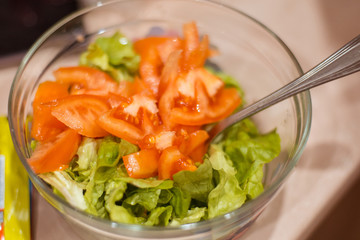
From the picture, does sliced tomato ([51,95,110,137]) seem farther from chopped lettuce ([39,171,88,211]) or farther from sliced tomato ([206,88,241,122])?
sliced tomato ([206,88,241,122])

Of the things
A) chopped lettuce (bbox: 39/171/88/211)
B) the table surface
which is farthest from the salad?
the table surface

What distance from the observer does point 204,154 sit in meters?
1.00

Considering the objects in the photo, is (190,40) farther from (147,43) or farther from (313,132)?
(313,132)

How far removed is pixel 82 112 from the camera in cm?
93

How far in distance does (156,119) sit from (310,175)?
42 cm

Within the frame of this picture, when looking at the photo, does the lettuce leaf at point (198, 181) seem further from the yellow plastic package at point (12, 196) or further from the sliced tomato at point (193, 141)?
the yellow plastic package at point (12, 196)

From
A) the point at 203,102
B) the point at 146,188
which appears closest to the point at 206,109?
the point at 203,102

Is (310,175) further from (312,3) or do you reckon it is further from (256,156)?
(312,3)

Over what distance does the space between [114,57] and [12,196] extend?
458mm

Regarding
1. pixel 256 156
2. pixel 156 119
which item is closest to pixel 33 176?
pixel 156 119

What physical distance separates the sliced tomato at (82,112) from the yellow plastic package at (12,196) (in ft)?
0.55

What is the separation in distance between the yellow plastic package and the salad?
0.22ft

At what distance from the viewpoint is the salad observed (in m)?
0.87

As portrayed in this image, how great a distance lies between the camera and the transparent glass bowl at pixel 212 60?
30.2 inches
